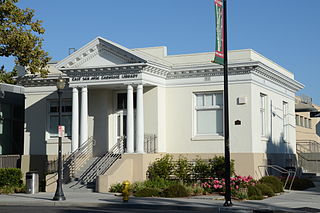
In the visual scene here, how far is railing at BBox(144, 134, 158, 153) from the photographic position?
1127 inches

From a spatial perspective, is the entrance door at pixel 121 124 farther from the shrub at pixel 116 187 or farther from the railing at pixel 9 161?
the railing at pixel 9 161

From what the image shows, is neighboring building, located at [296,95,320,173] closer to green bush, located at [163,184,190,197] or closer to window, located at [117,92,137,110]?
green bush, located at [163,184,190,197]

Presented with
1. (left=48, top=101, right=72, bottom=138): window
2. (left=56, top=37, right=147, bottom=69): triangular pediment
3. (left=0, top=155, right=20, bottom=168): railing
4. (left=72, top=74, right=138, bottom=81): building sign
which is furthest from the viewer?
(left=0, top=155, right=20, bottom=168): railing

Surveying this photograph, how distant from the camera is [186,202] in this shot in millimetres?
20672

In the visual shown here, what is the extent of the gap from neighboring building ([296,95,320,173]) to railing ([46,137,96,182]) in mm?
11746

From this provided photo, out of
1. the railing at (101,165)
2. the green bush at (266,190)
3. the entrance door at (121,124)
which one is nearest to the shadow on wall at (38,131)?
the entrance door at (121,124)

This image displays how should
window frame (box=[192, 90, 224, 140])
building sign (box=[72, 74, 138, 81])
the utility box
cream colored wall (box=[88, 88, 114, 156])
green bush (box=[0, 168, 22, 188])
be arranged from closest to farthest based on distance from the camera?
the utility box → building sign (box=[72, 74, 138, 81]) → green bush (box=[0, 168, 22, 188]) → window frame (box=[192, 90, 224, 140]) → cream colored wall (box=[88, 88, 114, 156])

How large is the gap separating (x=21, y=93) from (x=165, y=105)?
9599mm

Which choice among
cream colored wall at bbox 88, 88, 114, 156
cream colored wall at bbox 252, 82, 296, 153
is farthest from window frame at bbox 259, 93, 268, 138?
cream colored wall at bbox 88, 88, 114, 156

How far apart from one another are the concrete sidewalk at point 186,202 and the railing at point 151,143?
4.84 m

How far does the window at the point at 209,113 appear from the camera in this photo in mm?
28578

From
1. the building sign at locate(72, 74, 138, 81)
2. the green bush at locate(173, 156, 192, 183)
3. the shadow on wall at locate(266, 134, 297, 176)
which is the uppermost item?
the building sign at locate(72, 74, 138, 81)

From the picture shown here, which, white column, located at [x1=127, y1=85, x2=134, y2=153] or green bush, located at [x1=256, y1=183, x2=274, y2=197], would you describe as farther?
white column, located at [x1=127, y1=85, x2=134, y2=153]

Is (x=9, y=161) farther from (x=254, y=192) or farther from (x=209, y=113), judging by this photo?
(x=254, y=192)
